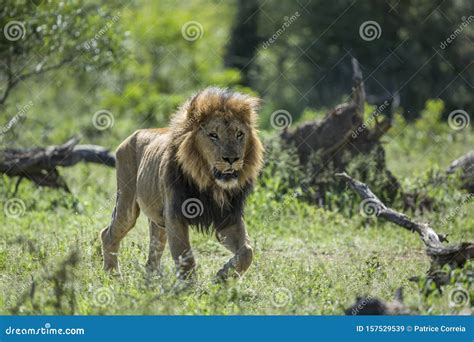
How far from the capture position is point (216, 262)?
343 inches

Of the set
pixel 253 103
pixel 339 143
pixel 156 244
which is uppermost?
pixel 339 143

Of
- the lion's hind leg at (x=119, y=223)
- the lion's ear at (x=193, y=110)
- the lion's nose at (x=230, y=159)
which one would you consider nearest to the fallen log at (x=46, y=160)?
the lion's hind leg at (x=119, y=223)

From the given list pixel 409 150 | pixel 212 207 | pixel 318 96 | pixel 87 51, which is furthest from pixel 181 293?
pixel 318 96

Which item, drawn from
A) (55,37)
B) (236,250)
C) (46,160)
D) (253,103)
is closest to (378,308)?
(236,250)

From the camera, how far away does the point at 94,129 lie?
17109 mm

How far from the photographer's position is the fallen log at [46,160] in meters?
11.3

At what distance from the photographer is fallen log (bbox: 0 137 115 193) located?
1127cm

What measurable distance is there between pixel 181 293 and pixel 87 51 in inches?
275

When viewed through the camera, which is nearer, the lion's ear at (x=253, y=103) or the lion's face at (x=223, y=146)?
the lion's face at (x=223, y=146)

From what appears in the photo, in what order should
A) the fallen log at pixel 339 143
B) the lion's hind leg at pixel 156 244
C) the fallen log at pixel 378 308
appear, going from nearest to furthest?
the fallen log at pixel 378 308
the lion's hind leg at pixel 156 244
the fallen log at pixel 339 143

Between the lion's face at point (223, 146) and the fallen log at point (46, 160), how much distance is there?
4.64 meters

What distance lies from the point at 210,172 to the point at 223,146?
283 mm

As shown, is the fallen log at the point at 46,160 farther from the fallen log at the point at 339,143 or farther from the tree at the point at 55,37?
the fallen log at the point at 339,143

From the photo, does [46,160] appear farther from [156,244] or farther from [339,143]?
[156,244]
